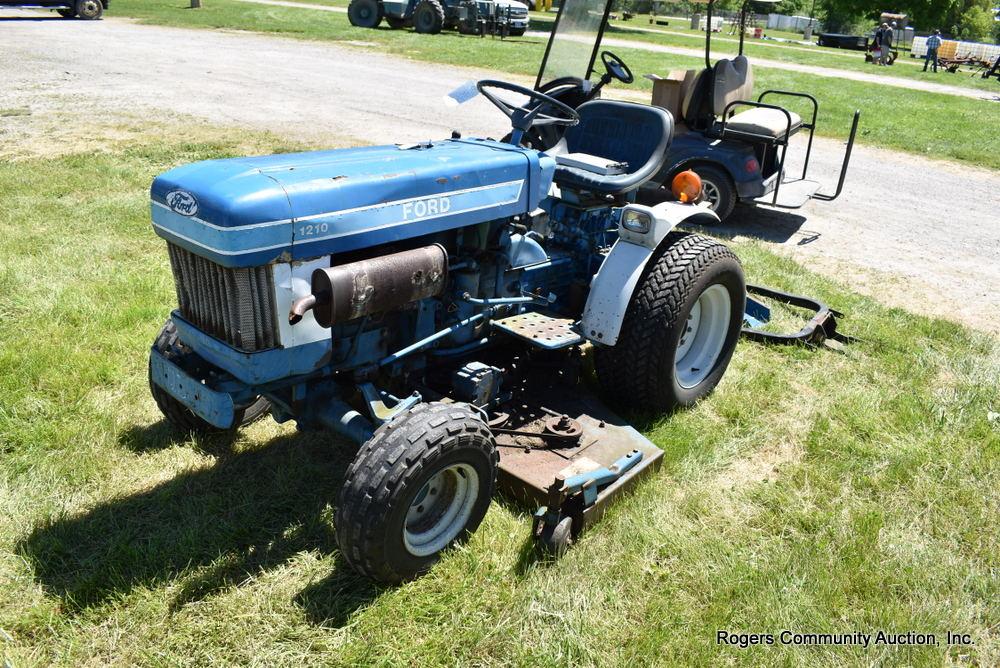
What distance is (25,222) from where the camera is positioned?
20.9 ft

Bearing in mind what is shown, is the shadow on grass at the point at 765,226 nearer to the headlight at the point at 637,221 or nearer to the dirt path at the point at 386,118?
the dirt path at the point at 386,118

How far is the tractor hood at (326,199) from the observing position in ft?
8.48

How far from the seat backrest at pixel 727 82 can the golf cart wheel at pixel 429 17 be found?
1635cm

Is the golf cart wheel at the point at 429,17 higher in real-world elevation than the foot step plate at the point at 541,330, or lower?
higher

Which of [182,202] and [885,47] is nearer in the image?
[182,202]

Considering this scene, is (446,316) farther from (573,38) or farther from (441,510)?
(573,38)

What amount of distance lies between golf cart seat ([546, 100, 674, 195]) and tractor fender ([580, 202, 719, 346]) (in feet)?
1.01

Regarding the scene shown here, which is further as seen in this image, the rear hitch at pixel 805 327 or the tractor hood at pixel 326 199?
the rear hitch at pixel 805 327

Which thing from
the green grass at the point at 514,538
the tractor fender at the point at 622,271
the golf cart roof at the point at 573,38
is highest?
the golf cart roof at the point at 573,38

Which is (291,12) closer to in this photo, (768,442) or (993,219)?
(993,219)

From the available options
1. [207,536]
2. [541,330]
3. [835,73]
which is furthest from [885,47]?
[207,536]

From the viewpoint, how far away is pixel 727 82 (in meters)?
7.50

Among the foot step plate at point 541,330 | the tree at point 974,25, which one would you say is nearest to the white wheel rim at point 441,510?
the foot step plate at point 541,330

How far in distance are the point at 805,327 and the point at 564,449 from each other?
2280mm
